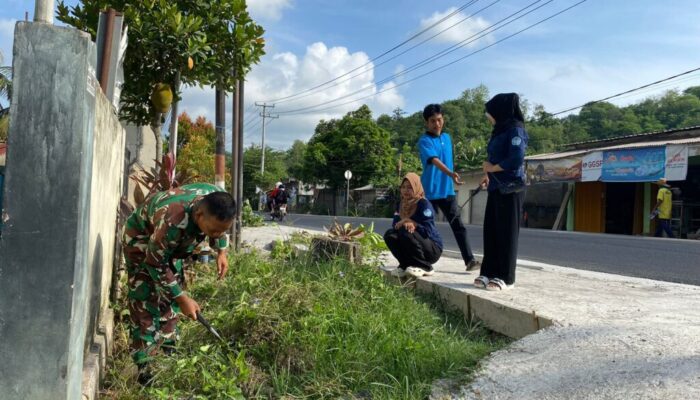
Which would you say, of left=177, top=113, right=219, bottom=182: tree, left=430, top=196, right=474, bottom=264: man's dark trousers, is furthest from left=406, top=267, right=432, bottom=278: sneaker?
left=177, top=113, right=219, bottom=182: tree

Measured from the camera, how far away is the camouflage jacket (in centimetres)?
282

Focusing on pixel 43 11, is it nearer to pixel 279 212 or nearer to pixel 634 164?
pixel 634 164

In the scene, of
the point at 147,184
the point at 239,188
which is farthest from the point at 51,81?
the point at 239,188

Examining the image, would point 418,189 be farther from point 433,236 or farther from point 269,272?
point 269,272

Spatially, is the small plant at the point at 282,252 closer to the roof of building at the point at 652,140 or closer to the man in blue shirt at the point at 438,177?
the man in blue shirt at the point at 438,177

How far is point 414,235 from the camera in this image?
15.4ft

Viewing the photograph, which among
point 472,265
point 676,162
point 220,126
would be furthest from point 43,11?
point 676,162

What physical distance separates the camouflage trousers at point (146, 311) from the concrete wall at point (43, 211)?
109 cm

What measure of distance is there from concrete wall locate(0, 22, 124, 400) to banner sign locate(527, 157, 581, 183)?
18.6 meters

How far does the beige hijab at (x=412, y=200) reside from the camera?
190 inches

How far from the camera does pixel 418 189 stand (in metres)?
4.88

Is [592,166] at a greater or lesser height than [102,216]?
greater

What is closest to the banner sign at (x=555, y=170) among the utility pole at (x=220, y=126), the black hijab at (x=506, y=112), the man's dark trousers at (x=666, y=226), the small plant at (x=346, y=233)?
the man's dark trousers at (x=666, y=226)

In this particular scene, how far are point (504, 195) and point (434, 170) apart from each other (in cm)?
108
